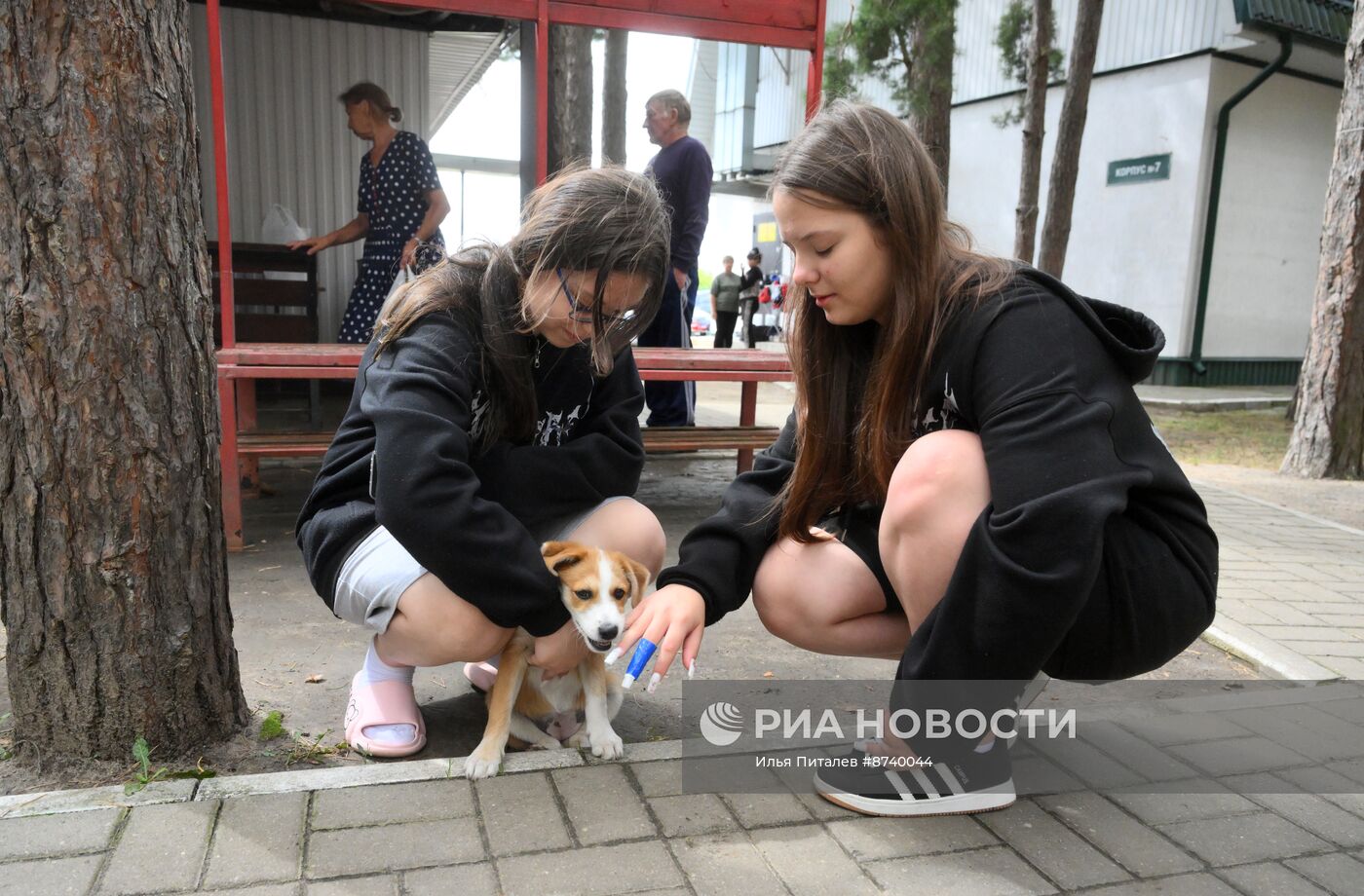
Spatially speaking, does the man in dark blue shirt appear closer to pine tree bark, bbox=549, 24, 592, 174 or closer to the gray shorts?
pine tree bark, bbox=549, 24, 592, 174

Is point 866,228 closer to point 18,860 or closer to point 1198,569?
point 1198,569

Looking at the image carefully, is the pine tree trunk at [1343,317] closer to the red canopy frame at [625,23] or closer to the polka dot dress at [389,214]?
the red canopy frame at [625,23]

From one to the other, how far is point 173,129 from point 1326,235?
24.0ft

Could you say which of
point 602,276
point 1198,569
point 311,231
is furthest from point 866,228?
point 311,231

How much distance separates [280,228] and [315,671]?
606cm

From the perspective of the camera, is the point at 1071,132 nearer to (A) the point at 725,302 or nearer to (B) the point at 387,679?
(B) the point at 387,679

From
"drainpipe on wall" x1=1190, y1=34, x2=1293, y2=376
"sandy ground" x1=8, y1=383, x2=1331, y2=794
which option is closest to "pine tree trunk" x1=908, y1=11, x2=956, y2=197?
"drainpipe on wall" x1=1190, y1=34, x2=1293, y2=376

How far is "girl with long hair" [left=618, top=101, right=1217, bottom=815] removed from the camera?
1.70 metres

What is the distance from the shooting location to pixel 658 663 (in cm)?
176

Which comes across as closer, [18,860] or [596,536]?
[18,860]

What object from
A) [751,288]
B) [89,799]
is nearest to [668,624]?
[89,799]

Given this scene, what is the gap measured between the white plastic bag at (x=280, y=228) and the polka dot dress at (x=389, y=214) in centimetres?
260

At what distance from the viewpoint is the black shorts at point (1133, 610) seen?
5.88ft

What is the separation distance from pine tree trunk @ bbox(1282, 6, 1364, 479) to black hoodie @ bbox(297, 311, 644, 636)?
6.06 meters
